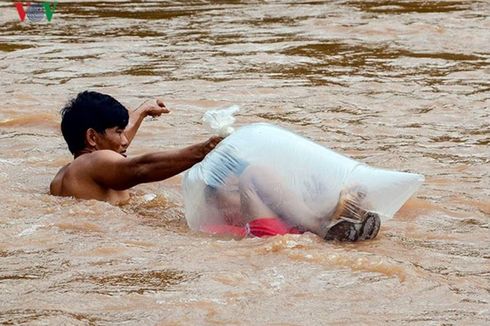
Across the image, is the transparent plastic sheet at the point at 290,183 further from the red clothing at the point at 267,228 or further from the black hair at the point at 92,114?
the black hair at the point at 92,114

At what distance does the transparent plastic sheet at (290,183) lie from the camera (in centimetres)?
519

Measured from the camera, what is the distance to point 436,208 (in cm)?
601

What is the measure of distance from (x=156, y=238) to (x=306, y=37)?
7.43 meters

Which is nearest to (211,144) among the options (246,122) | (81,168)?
(81,168)

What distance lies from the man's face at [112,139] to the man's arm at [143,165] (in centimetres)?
22

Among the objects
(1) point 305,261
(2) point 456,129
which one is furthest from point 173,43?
(1) point 305,261

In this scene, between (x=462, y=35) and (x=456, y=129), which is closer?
(x=456, y=129)

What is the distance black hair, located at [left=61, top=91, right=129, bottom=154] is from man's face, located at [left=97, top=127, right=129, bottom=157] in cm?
2

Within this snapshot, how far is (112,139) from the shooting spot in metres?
6.00

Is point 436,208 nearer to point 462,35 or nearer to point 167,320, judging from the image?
point 167,320

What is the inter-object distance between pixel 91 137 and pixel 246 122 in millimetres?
2687

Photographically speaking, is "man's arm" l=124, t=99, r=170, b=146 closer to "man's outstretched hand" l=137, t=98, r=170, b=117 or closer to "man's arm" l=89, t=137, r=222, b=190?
"man's outstretched hand" l=137, t=98, r=170, b=117

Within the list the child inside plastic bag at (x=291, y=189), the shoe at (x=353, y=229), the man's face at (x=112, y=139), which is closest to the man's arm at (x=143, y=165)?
the child inside plastic bag at (x=291, y=189)

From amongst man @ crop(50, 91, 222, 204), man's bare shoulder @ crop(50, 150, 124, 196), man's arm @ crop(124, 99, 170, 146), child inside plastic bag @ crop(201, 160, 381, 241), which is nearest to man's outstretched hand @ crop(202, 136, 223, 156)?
child inside plastic bag @ crop(201, 160, 381, 241)
